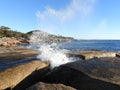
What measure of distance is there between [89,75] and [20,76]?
12.8 feet

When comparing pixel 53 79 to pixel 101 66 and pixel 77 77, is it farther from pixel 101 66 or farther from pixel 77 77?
pixel 101 66

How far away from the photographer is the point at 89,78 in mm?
10852

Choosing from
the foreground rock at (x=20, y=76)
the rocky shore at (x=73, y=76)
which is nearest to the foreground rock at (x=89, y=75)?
the rocky shore at (x=73, y=76)

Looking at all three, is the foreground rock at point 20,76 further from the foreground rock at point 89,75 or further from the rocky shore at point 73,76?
the foreground rock at point 89,75

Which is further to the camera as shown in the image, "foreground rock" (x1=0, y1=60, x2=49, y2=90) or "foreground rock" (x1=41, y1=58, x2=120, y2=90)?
"foreground rock" (x1=0, y1=60, x2=49, y2=90)

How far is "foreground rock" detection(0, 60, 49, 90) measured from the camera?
39.9 feet

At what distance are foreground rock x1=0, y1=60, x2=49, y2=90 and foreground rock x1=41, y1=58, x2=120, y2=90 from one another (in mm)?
1139

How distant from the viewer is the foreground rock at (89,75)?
407 inches

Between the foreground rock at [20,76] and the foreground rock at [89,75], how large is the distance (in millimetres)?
1139

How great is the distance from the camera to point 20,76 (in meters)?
12.9

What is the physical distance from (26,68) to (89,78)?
425 cm

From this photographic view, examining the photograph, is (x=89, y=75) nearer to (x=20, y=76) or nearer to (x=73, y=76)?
(x=73, y=76)

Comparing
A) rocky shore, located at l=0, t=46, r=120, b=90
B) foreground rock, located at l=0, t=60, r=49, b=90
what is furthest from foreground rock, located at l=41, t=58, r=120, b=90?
foreground rock, located at l=0, t=60, r=49, b=90

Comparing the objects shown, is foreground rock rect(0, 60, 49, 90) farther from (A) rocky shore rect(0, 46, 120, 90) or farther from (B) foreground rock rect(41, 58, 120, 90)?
(B) foreground rock rect(41, 58, 120, 90)
